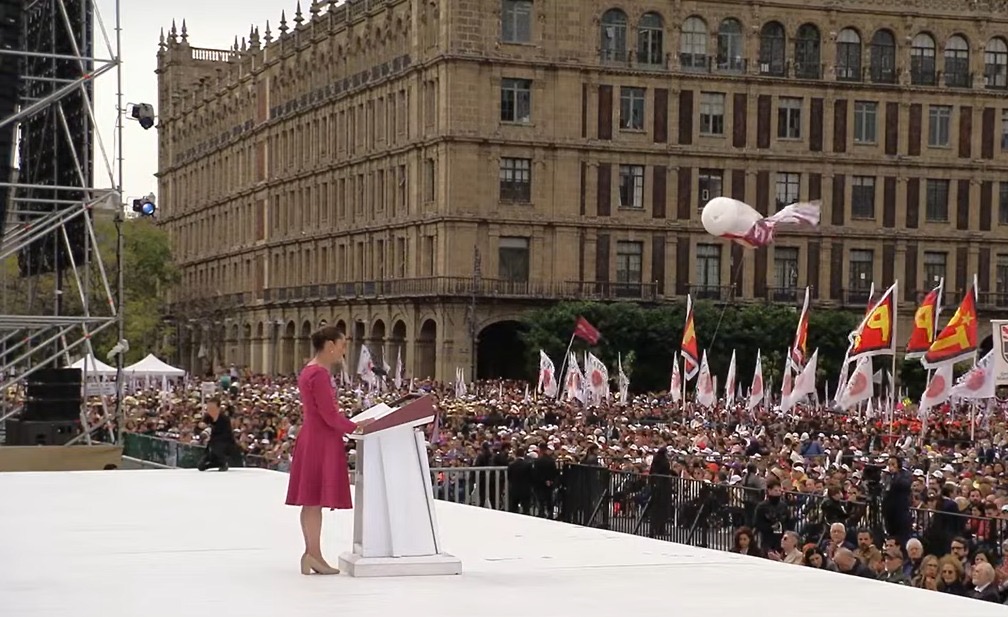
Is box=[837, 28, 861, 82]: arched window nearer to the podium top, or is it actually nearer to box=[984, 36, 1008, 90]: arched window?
box=[984, 36, 1008, 90]: arched window

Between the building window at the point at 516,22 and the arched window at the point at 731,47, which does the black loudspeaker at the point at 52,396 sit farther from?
the arched window at the point at 731,47

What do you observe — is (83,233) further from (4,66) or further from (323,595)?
(323,595)

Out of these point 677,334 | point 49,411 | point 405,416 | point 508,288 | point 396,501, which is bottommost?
point 677,334

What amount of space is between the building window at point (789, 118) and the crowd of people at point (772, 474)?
32.1m

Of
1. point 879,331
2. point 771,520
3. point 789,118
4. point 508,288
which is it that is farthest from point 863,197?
point 771,520

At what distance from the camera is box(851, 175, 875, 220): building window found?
75000 mm

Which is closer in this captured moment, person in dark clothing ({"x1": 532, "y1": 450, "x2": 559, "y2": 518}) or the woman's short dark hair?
the woman's short dark hair

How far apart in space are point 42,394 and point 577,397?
18.8 metres

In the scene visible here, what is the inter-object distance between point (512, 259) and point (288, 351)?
19.6m

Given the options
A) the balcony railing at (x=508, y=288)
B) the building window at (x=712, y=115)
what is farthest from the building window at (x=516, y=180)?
the building window at (x=712, y=115)

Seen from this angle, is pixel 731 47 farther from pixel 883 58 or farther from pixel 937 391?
pixel 937 391

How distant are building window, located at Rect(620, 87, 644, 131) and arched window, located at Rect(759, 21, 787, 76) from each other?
5131mm

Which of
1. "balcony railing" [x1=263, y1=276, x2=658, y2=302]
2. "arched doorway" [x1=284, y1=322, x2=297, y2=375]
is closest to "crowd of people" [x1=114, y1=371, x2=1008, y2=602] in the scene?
"balcony railing" [x1=263, y1=276, x2=658, y2=302]

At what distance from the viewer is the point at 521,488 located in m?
23.1
